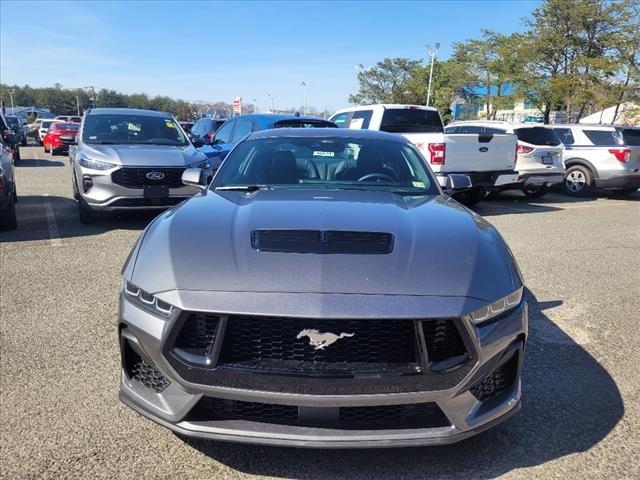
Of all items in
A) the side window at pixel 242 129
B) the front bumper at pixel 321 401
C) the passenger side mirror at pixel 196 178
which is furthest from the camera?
the side window at pixel 242 129

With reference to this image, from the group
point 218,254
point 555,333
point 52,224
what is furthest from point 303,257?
point 52,224

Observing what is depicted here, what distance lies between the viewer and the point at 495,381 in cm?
227

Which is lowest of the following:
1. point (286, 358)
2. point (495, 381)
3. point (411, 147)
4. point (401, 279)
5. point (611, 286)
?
point (611, 286)

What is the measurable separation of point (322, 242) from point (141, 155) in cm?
589

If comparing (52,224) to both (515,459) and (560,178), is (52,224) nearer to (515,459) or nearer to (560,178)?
(515,459)

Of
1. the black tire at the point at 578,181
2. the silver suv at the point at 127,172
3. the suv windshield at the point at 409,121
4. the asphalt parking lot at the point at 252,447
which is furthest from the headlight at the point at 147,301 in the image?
the black tire at the point at 578,181

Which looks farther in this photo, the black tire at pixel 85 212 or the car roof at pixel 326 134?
the black tire at pixel 85 212

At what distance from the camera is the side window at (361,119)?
11086 mm

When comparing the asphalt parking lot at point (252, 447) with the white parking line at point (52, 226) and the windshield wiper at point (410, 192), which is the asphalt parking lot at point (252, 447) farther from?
the windshield wiper at point (410, 192)

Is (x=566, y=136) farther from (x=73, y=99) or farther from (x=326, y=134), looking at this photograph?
(x=73, y=99)

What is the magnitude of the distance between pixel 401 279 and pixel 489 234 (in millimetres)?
842

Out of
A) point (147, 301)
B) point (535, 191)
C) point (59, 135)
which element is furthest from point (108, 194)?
point (59, 135)

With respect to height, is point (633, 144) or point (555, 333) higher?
point (633, 144)

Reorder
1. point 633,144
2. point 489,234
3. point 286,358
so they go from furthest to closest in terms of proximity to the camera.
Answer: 1. point 633,144
2. point 489,234
3. point 286,358
